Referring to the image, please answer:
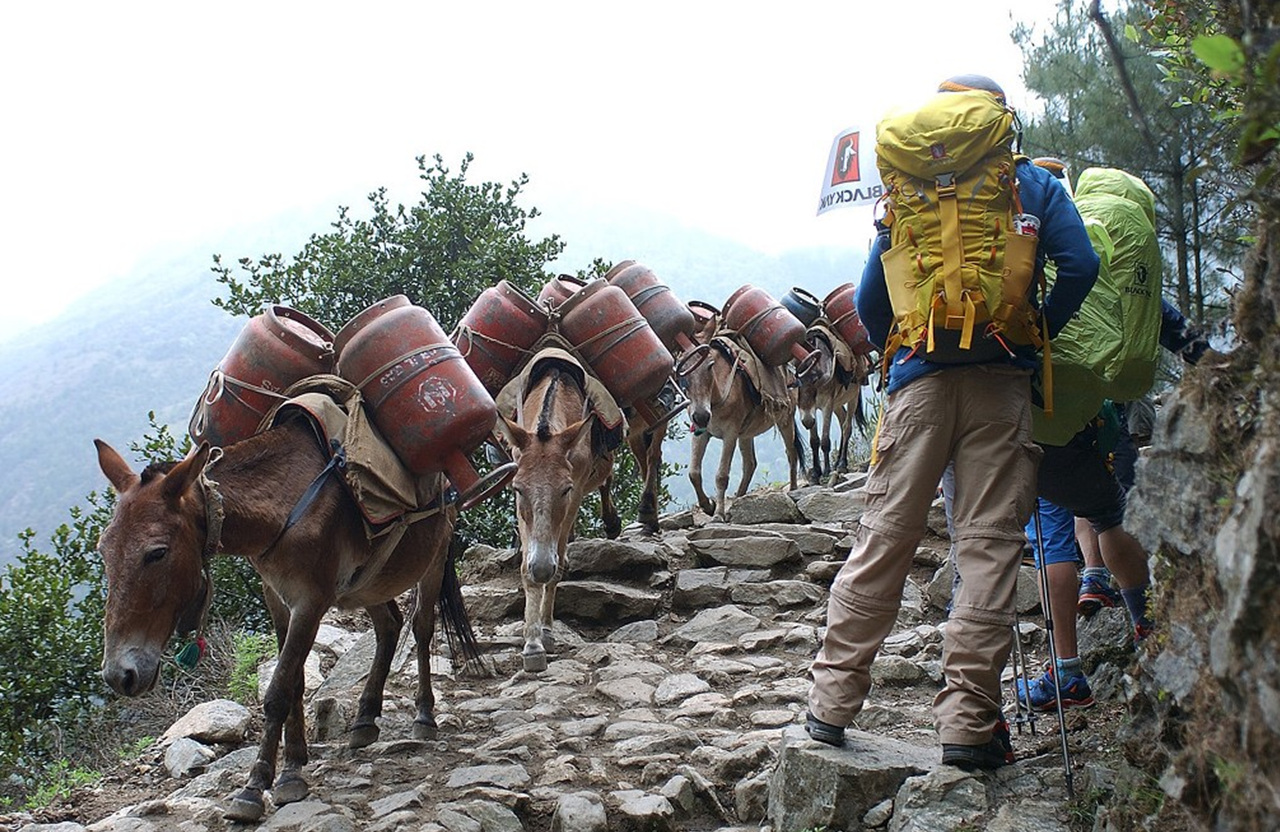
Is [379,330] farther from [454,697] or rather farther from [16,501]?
[16,501]

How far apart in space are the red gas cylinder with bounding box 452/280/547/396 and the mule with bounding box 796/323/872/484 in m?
6.61

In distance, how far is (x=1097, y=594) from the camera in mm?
5316

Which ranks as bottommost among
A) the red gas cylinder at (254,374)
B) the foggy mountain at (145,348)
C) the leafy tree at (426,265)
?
the foggy mountain at (145,348)

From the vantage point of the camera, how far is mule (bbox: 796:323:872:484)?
1419cm

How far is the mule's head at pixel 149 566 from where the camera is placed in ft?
13.9

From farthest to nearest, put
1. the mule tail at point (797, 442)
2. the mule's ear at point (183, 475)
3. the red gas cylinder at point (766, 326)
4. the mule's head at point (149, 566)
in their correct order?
the mule tail at point (797, 442), the red gas cylinder at point (766, 326), the mule's ear at point (183, 475), the mule's head at point (149, 566)

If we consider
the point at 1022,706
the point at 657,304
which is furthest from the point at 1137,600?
the point at 657,304

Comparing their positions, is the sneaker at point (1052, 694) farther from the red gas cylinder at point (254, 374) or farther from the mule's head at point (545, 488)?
the red gas cylinder at point (254, 374)

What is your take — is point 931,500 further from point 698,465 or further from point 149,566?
point 698,465

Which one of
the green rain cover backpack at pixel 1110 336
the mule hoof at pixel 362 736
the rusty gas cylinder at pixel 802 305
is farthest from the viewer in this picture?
the rusty gas cylinder at pixel 802 305

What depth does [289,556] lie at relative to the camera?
4867mm

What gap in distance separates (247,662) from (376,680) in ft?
7.57

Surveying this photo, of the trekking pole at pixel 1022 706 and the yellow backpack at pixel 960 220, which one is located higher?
the yellow backpack at pixel 960 220

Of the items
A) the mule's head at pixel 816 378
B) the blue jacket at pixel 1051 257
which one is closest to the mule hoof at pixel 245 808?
the blue jacket at pixel 1051 257
